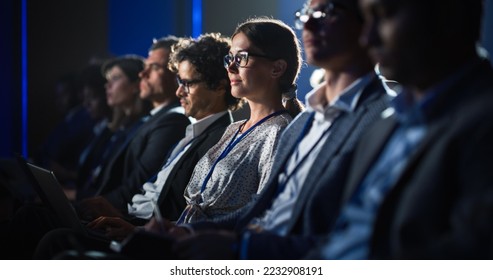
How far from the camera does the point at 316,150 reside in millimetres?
2307

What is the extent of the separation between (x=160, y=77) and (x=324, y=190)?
2.95 meters

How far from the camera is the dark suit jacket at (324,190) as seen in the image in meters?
2.11

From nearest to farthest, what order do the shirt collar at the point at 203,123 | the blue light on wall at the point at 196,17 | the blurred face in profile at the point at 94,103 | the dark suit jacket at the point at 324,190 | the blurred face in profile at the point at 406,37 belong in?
the blurred face in profile at the point at 406,37 → the dark suit jacket at the point at 324,190 → the shirt collar at the point at 203,123 → the blue light on wall at the point at 196,17 → the blurred face in profile at the point at 94,103

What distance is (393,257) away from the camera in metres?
1.79

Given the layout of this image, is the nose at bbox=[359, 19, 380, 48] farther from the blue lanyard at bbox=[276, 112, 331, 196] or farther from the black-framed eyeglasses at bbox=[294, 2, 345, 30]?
the blue lanyard at bbox=[276, 112, 331, 196]

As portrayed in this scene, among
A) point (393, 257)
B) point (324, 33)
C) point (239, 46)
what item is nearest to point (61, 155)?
point (239, 46)

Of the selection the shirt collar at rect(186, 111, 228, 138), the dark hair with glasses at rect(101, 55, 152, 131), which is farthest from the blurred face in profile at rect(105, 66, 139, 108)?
the shirt collar at rect(186, 111, 228, 138)

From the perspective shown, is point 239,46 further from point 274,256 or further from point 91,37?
point 91,37

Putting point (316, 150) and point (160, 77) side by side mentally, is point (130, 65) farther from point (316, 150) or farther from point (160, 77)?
point (316, 150)

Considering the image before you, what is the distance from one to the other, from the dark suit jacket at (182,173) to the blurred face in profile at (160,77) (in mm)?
1227

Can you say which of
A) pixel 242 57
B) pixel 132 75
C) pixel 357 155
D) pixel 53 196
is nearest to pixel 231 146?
pixel 242 57

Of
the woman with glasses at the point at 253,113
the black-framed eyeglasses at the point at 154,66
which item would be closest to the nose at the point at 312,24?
the woman with glasses at the point at 253,113

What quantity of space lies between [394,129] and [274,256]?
0.47m

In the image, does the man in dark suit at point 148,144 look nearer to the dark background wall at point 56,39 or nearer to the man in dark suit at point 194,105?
the man in dark suit at point 194,105
